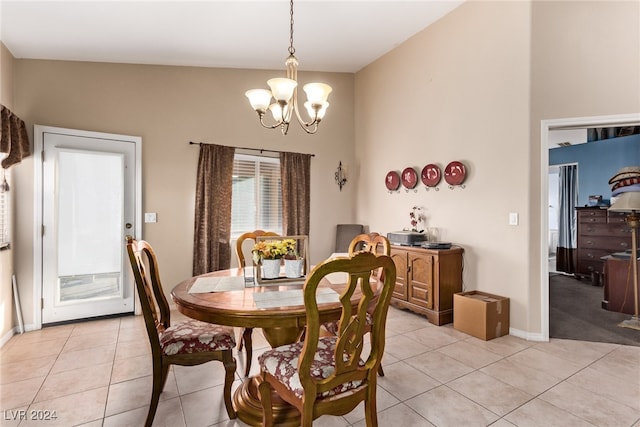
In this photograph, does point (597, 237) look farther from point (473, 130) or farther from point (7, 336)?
point (7, 336)

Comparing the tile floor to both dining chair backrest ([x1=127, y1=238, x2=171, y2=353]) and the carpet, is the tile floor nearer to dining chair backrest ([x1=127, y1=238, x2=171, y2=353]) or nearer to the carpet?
the carpet

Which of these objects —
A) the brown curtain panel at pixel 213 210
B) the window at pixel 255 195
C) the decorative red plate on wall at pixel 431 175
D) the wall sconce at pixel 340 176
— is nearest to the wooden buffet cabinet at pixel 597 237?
the decorative red plate on wall at pixel 431 175

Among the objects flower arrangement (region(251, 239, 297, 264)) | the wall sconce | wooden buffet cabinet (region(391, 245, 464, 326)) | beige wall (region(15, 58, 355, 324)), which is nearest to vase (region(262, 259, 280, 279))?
flower arrangement (region(251, 239, 297, 264))

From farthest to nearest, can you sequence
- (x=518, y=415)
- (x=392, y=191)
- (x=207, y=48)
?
(x=392, y=191), (x=207, y=48), (x=518, y=415)

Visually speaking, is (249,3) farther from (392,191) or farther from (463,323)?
(463,323)

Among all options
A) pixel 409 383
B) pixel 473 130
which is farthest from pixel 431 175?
pixel 409 383

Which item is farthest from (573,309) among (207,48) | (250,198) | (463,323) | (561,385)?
(207,48)

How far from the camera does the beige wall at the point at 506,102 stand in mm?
2949

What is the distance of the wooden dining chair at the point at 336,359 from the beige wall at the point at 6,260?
9.63ft

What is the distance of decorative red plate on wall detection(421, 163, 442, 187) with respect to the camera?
3.94 metres

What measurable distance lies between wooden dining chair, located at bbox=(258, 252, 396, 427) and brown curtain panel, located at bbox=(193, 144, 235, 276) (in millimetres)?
2651

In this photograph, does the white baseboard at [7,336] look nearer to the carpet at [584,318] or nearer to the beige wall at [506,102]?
the beige wall at [506,102]

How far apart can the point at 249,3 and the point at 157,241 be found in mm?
2758

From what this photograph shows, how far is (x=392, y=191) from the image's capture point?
182 inches
